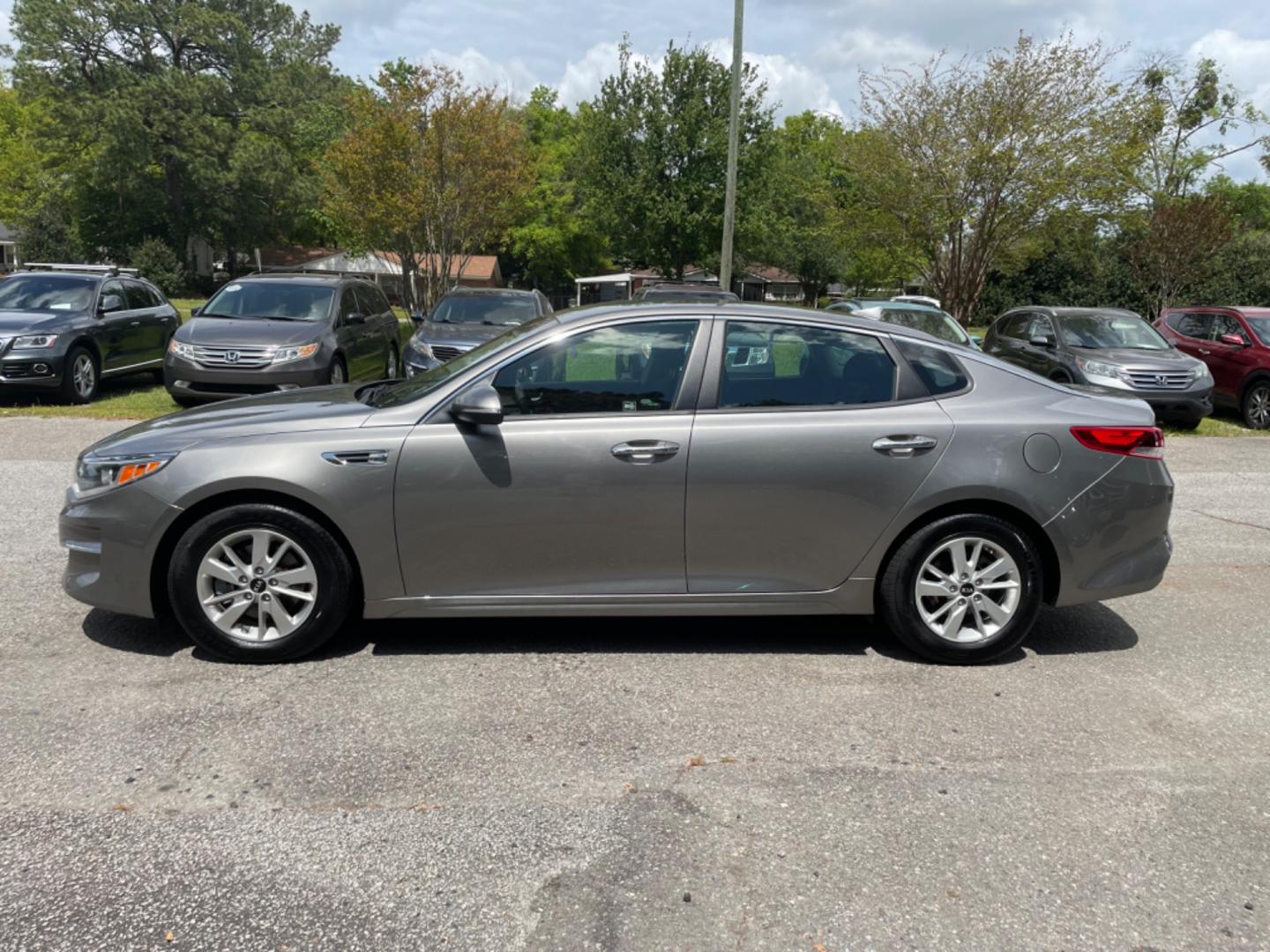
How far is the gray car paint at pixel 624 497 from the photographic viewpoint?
165 inches

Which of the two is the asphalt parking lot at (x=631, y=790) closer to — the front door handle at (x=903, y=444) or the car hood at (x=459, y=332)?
the front door handle at (x=903, y=444)

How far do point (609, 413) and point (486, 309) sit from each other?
989cm

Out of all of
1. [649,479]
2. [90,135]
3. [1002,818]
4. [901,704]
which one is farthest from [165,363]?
[90,135]

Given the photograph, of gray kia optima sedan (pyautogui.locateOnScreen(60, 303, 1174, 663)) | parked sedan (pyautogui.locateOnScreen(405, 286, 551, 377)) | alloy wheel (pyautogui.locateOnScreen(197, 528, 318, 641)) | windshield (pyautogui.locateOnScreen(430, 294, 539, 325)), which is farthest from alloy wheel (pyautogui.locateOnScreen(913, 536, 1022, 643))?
windshield (pyautogui.locateOnScreen(430, 294, 539, 325))

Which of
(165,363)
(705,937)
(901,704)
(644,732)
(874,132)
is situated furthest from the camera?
(874,132)

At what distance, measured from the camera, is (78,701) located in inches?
154

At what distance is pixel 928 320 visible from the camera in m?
12.8

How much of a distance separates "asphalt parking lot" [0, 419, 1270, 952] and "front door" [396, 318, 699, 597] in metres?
0.43

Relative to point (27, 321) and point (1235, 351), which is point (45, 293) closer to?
point (27, 321)

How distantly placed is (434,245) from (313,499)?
24.2 metres

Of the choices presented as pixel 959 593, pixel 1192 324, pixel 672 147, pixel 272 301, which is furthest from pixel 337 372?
pixel 672 147

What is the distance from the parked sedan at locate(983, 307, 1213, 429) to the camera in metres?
12.3

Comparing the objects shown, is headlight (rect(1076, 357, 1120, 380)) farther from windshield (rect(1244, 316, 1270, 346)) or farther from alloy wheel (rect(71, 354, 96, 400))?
alloy wheel (rect(71, 354, 96, 400))

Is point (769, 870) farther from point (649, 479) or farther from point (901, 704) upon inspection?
point (649, 479)
